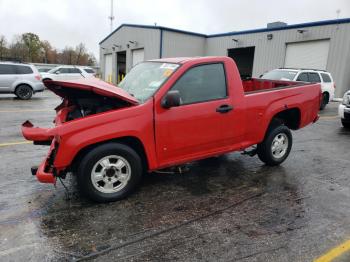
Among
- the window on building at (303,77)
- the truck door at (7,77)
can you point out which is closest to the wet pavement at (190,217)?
the window on building at (303,77)

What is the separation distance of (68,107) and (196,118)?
6.55 ft

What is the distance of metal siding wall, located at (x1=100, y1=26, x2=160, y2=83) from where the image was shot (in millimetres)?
27625

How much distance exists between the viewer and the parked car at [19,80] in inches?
611

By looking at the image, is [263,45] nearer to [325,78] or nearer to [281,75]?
[325,78]

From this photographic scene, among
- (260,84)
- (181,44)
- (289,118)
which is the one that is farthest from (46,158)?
(181,44)

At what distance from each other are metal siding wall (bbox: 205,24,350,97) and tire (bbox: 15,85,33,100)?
15.8 meters

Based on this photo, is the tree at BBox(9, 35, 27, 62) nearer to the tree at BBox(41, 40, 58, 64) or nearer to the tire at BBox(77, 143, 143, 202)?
the tree at BBox(41, 40, 58, 64)

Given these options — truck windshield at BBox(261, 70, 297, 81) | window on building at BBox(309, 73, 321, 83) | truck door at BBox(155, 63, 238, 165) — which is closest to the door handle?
truck door at BBox(155, 63, 238, 165)

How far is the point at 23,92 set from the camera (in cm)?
1598

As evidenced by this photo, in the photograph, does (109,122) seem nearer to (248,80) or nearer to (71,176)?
(71,176)

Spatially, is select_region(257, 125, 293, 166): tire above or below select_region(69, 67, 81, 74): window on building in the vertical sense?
below

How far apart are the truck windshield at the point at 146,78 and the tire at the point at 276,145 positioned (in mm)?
2177

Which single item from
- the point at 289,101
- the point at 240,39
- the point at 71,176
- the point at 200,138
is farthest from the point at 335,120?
the point at 240,39

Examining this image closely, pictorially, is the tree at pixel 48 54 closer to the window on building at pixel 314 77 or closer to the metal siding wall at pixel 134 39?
the metal siding wall at pixel 134 39
